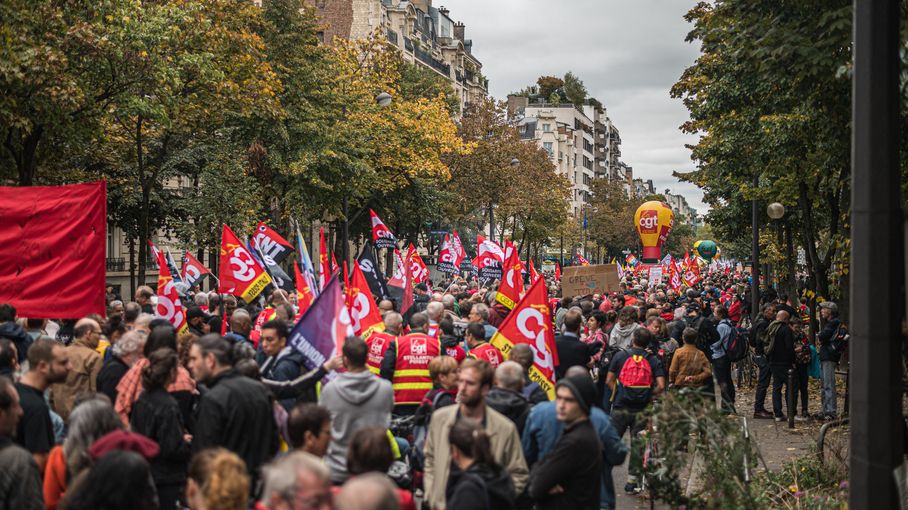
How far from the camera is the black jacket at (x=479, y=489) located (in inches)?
221

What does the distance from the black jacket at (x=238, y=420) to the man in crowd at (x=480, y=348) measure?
394 centimetres

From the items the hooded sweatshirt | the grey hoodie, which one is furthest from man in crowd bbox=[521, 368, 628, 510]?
the hooded sweatshirt

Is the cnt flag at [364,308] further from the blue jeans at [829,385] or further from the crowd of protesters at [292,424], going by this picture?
the blue jeans at [829,385]

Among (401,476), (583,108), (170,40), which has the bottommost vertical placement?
(401,476)

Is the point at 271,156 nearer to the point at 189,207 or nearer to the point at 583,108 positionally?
the point at 189,207

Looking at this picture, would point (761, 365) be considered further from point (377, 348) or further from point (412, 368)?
point (412, 368)

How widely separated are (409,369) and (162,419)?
3382 millimetres

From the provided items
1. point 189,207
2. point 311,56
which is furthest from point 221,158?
point 311,56

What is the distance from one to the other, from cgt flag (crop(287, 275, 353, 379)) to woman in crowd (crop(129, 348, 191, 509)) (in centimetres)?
121

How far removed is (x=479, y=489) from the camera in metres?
5.68

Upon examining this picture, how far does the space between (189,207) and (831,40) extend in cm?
2518

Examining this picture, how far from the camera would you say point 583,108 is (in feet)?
484

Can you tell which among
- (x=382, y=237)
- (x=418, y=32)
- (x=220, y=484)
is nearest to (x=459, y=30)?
(x=418, y=32)

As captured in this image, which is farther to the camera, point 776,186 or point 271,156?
point 271,156
